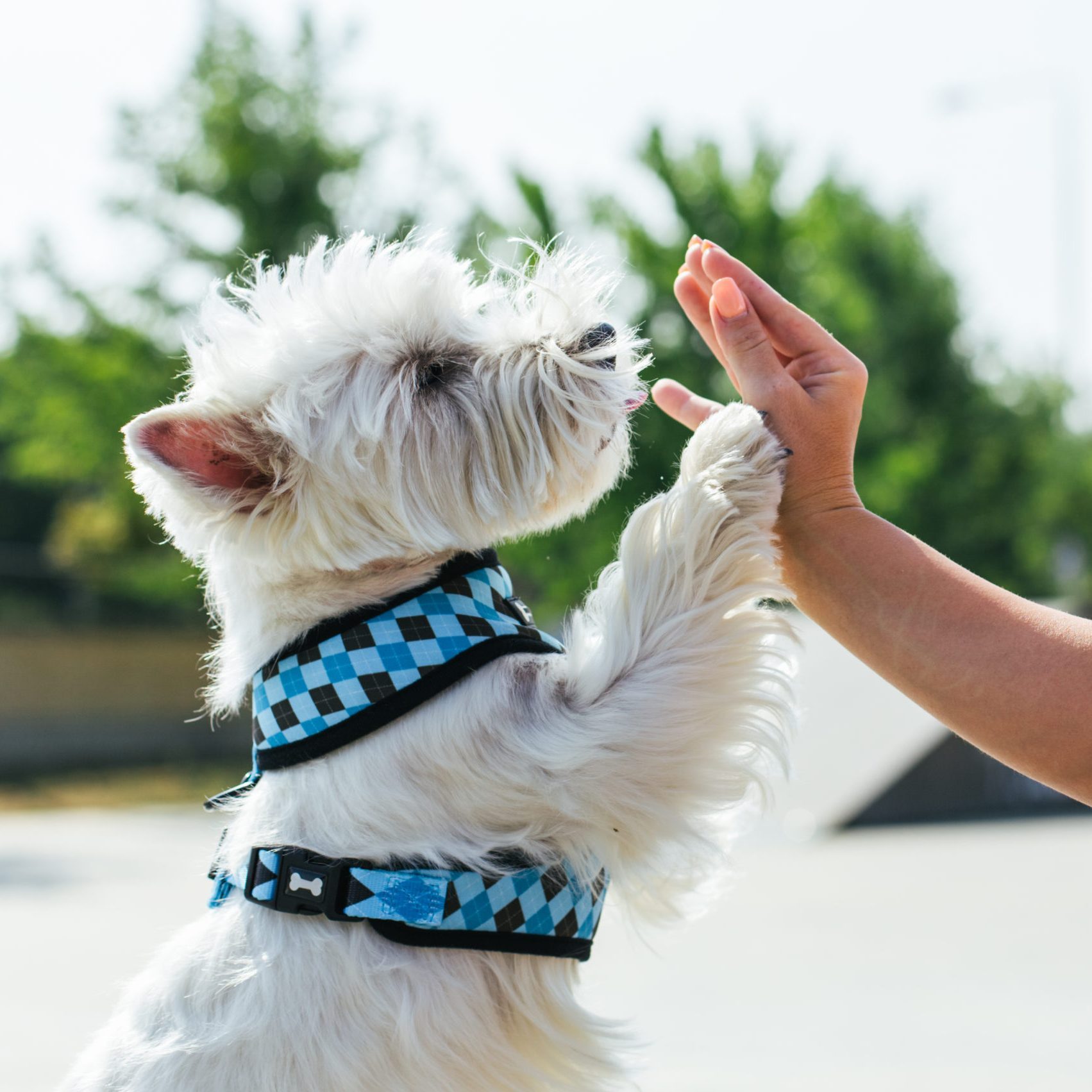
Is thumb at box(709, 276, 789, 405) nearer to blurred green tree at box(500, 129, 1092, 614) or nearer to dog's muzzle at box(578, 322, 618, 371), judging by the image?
dog's muzzle at box(578, 322, 618, 371)

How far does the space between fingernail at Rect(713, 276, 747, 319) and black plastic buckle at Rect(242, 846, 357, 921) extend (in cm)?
118

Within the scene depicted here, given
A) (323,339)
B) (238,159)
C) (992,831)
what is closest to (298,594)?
(323,339)

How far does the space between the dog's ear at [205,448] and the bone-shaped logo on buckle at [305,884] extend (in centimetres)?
73

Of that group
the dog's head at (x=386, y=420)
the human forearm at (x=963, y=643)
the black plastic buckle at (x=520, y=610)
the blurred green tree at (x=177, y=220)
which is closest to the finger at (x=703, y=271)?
the dog's head at (x=386, y=420)

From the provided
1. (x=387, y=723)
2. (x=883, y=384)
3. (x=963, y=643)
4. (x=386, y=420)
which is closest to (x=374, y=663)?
(x=387, y=723)

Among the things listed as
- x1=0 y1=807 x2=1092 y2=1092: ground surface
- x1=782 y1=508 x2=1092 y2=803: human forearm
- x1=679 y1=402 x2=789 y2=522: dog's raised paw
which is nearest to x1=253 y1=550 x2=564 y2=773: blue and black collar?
x1=679 y1=402 x2=789 y2=522: dog's raised paw

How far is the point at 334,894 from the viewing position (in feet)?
6.87

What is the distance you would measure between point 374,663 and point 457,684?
0.15m

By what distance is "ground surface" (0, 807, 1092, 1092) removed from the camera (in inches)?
223

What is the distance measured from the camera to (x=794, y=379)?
87.3 inches

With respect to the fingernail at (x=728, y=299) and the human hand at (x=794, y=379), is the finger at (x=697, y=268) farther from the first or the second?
the fingernail at (x=728, y=299)

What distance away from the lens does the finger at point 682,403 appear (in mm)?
2623

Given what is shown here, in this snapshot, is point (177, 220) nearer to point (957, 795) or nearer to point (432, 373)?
point (957, 795)

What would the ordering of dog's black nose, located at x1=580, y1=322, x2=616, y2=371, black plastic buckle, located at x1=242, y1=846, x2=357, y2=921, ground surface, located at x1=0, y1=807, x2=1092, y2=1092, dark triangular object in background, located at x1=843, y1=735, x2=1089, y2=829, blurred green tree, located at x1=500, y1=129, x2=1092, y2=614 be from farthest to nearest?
blurred green tree, located at x1=500, y1=129, x2=1092, y2=614 < dark triangular object in background, located at x1=843, y1=735, x2=1089, y2=829 < ground surface, located at x1=0, y1=807, x2=1092, y2=1092 < dog's black nose, located at x1=580, y1=322, x2=616, y2=371 < black plastic buckle, located at x1=242, y1=846, x2=357, y2=921
